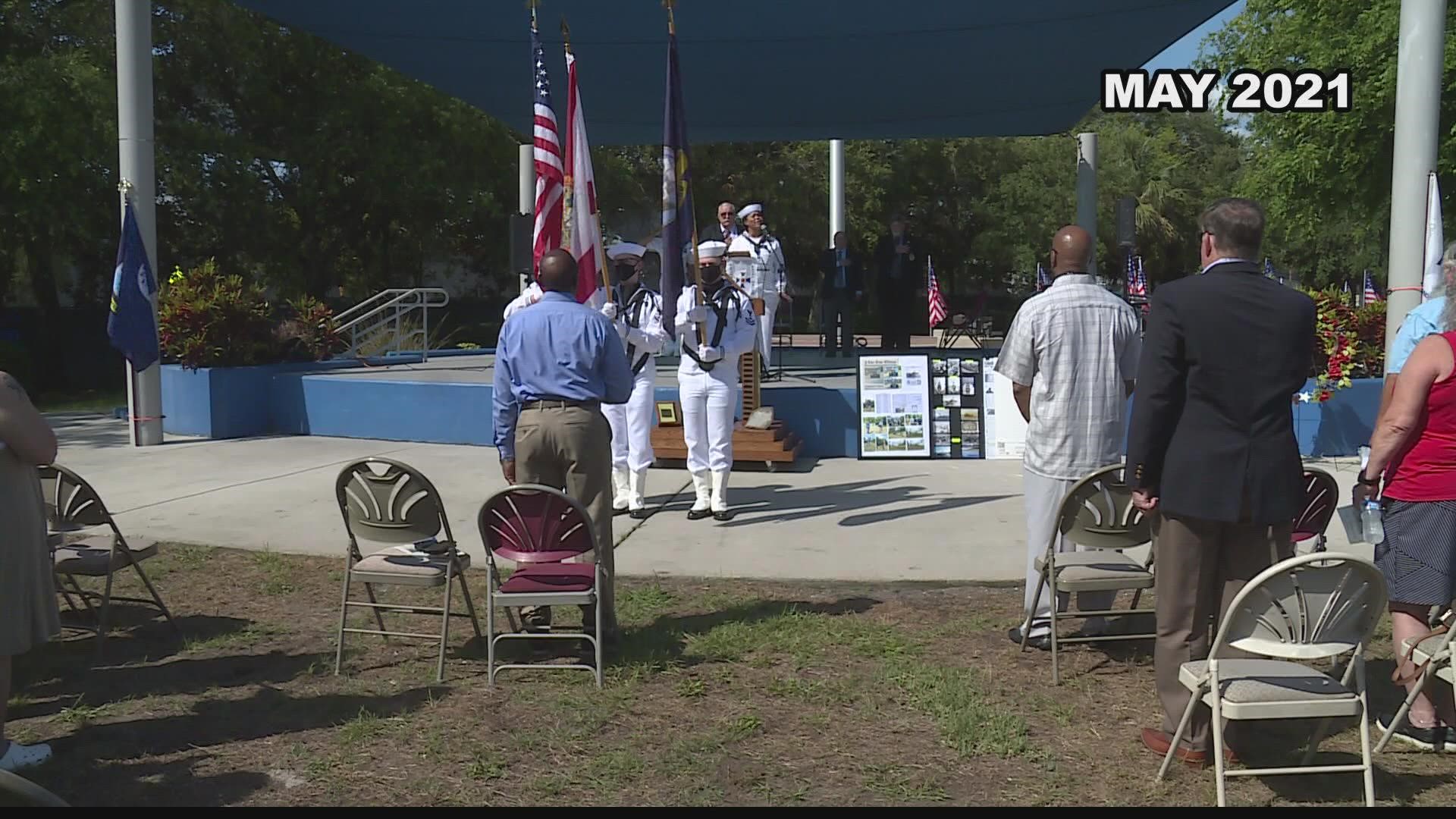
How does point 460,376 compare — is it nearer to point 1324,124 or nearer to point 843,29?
point 843,29

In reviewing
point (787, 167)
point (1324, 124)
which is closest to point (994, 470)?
point (1324, 124)

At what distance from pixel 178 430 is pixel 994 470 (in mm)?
8512

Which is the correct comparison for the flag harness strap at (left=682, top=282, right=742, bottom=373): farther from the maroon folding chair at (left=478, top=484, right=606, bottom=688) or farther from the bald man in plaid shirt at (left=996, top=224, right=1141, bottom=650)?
the maroon folding chair at (left=478, top=484, right=606, bottom=688)

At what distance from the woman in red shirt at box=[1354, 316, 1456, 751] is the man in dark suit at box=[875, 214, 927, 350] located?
13.2m

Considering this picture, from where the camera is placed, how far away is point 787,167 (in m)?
34.1

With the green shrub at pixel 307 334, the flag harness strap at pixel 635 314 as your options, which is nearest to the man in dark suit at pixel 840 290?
the green shrub at pixel 307 334

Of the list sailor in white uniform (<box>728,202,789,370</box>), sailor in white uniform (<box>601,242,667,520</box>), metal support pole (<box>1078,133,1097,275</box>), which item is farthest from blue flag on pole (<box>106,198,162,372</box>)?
metal support pole (<box>1078,133,1097,275</box>)

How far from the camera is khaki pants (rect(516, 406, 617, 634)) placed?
226 inches

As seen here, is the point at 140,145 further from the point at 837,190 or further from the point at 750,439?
the point at 837,190

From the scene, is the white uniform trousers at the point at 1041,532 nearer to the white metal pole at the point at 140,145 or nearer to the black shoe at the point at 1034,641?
the black shoe at the point at 1034,641

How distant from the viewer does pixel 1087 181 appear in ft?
48.0

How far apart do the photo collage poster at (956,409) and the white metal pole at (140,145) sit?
25.0 feet

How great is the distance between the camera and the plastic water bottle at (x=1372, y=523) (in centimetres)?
454

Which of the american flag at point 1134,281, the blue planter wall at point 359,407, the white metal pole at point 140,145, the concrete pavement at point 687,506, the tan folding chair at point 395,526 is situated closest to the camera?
the tan folding chair at point 395,526
